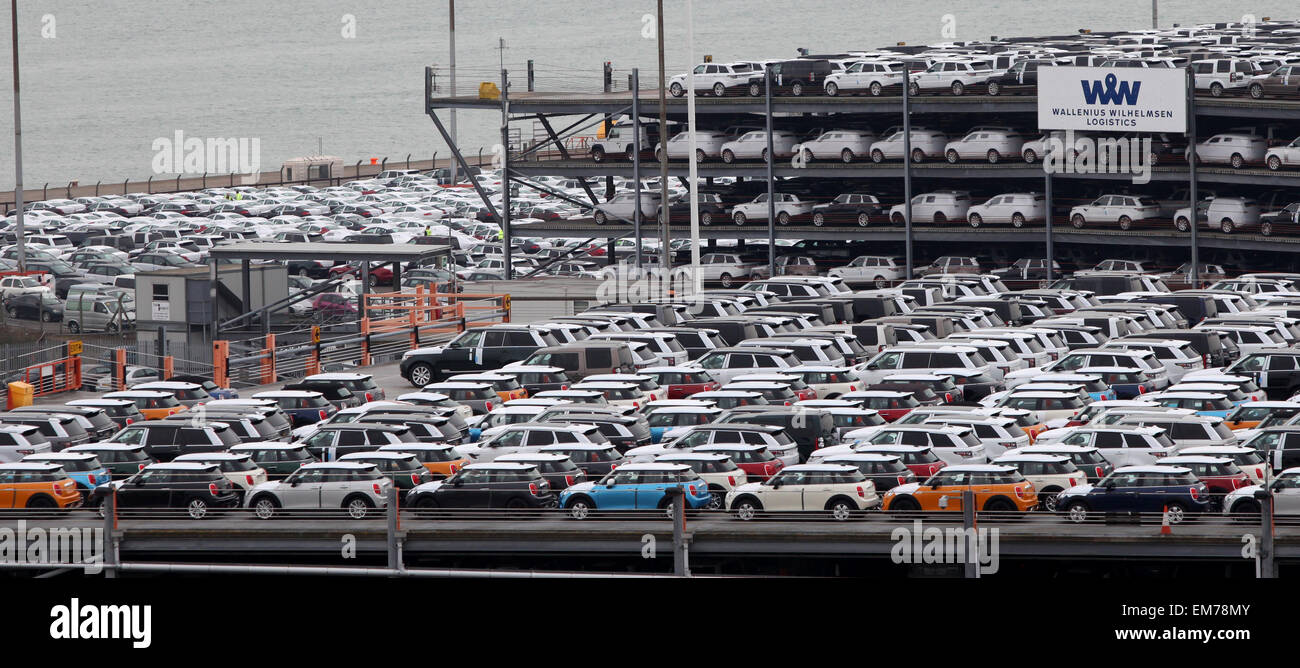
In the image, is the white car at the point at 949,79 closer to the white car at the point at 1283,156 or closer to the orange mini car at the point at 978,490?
the white car at the point at 1283,156

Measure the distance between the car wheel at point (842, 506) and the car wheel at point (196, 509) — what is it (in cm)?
1017

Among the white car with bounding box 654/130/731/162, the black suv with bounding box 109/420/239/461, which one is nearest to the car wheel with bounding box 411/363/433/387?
the black suv with bounding box 109/420/239/461

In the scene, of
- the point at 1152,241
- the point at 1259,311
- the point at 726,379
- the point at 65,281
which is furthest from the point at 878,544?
the point at 65,281

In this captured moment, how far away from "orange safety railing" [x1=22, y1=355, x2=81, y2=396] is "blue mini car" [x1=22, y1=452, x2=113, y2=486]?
13.8 metres

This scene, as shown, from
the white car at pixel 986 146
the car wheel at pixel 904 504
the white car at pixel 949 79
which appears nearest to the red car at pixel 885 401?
the car wheel at pixel 904 504

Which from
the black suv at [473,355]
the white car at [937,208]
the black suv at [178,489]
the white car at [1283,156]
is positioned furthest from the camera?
the white car at [937,208]

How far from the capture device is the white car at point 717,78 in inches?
2749

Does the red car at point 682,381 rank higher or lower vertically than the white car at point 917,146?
lower

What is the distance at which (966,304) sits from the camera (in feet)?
170

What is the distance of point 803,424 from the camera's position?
112 ft

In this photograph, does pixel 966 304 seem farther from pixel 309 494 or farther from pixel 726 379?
pixel 309 494

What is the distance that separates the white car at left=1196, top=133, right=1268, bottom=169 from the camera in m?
61.8

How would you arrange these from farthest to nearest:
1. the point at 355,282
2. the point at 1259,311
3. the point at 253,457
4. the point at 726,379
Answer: the point at 355,282 < the point at 1259,311 < the point at 726,379 < the point at 253,457
